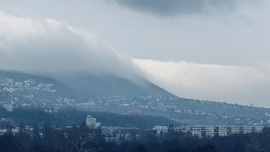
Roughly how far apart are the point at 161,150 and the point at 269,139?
1980cm

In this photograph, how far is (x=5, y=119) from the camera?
6806 inches

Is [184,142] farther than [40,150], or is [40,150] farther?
[184,142]

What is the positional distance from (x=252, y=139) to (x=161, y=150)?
61.0 feet

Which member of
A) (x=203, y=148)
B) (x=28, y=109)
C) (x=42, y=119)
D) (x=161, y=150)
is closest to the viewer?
(x=203, y=148)

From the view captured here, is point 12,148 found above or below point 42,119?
below

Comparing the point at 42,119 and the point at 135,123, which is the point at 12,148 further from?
the point at 135,123

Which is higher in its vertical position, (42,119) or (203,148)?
(42,119)

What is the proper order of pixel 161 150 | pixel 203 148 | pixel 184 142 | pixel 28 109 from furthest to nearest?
pixel 28 109 → pixel 184 142 → pixel 161 150 → pixel 203 148

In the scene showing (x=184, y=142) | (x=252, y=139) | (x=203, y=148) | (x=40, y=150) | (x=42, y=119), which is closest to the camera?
(x=203, y=148)

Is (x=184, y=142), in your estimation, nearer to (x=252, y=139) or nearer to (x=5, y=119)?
(x=252, y=139)

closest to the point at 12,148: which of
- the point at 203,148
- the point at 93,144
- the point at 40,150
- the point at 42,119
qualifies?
the point at 40,150

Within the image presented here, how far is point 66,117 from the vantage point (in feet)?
591

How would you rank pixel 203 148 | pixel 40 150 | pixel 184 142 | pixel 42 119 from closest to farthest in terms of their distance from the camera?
1. pixel 203 148
2. pixel 40 150
3. pixel 184 142
4. pixel 42 119

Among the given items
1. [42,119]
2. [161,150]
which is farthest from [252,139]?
[42,119]
